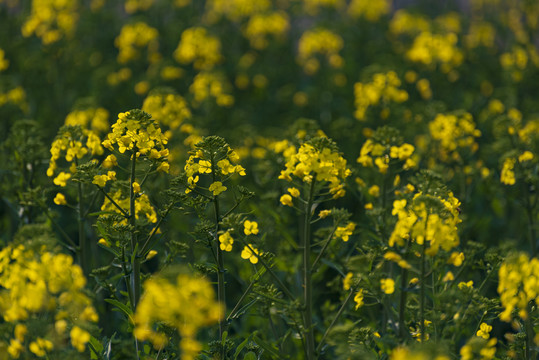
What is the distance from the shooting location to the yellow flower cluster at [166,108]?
6.16m

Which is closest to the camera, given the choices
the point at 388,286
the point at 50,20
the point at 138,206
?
the point at 388,286

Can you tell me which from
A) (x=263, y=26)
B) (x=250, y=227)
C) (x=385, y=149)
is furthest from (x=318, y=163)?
(x=263, y=26)

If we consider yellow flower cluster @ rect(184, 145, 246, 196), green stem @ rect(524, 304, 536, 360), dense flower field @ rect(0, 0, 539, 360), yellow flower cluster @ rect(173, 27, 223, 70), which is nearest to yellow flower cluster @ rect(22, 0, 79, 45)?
dense flower field @ rect(0, 0, 539, 360)

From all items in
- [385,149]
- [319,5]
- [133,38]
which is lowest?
[385,149]

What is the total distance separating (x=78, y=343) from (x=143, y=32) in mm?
7814

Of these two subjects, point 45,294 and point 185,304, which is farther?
point 45,294

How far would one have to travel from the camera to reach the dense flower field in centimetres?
326

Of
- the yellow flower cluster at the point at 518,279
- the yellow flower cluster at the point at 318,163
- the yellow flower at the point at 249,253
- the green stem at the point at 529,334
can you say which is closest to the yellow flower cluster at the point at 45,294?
the yellow flower at the point at 249,253

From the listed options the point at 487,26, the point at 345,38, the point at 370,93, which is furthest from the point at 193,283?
the point at 487,26

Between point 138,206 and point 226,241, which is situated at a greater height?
Result: point 138,206

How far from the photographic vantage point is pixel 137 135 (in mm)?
3779

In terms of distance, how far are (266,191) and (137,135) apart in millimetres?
2906

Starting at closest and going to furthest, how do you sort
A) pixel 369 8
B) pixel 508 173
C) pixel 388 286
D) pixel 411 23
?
pixel 388 286 → pixel 508 173 → pixel 411 23 → pixel 369 8

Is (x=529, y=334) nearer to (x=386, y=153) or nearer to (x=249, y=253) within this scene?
(x=249, y=253)
